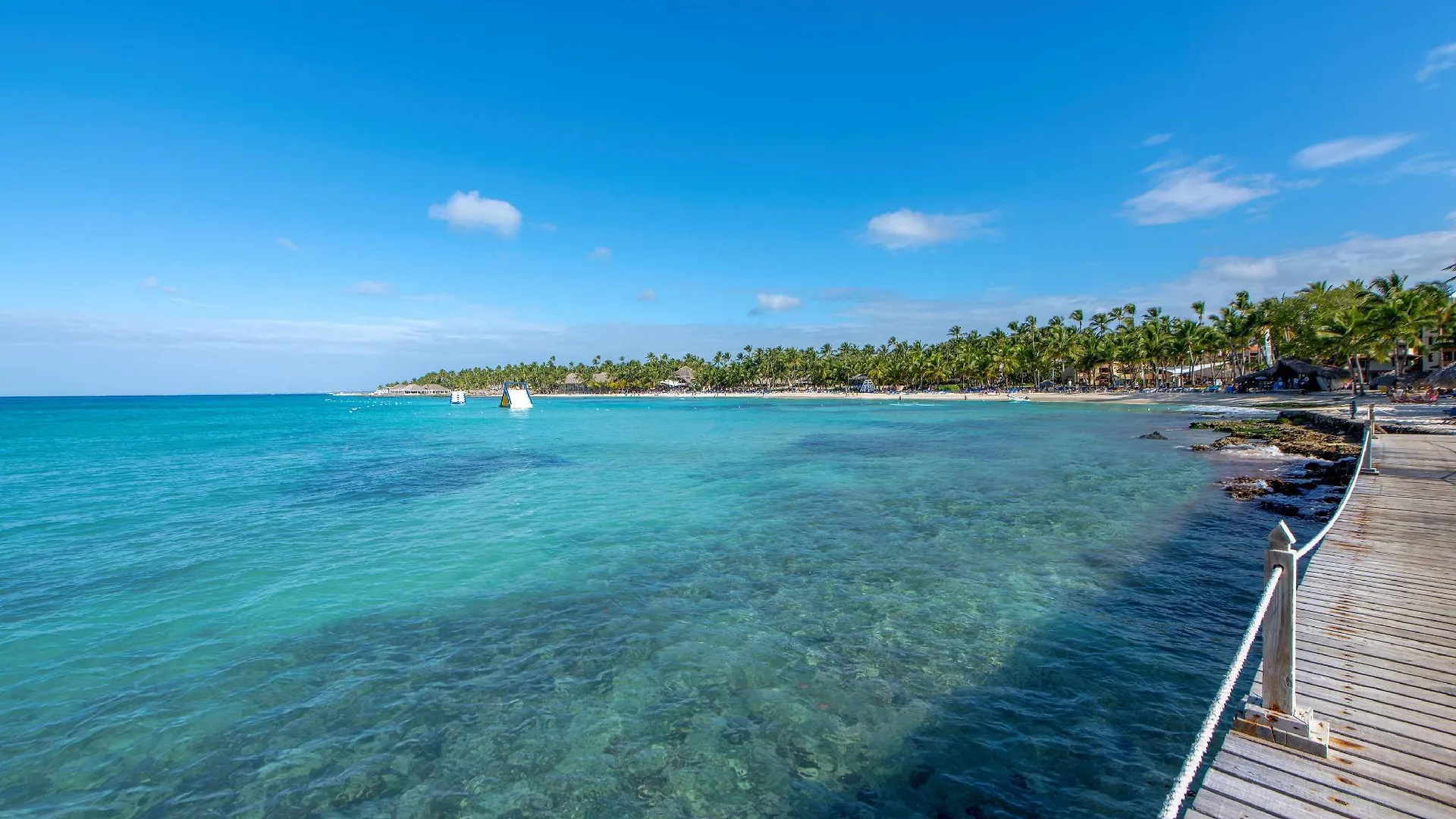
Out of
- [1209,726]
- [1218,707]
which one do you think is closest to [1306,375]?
[1218,707]

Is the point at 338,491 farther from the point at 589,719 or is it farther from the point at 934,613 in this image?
the point at 934,613

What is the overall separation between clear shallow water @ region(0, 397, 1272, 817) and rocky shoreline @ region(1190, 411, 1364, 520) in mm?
1535

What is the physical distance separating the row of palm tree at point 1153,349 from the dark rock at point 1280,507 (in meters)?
26.0

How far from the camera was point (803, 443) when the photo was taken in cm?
3947

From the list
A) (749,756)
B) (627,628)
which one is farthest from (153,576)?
(749,756)

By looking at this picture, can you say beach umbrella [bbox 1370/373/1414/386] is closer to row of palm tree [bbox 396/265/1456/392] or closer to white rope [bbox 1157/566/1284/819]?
row of palm tree [bbox 396/265/1456/392]

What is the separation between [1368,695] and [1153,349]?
105373 mm

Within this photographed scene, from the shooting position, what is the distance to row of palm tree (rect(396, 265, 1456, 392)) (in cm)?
5534

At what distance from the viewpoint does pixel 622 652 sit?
862 cm

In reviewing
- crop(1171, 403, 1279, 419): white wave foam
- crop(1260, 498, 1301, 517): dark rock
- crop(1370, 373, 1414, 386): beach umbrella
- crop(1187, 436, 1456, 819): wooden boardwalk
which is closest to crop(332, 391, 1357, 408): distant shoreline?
crop(1171, 403, 1279, 419): white wave foam

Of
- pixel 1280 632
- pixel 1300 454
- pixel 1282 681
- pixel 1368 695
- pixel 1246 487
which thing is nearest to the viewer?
pixel 1280 632

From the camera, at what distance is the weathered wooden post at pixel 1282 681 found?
4.32 m

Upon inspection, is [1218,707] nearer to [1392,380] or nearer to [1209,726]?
[1209,726]

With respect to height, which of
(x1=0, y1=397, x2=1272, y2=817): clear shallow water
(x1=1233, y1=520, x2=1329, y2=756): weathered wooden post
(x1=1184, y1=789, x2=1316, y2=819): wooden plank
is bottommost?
(x1=0, y1=397, x2=1272, y2=817): clear shallow water
